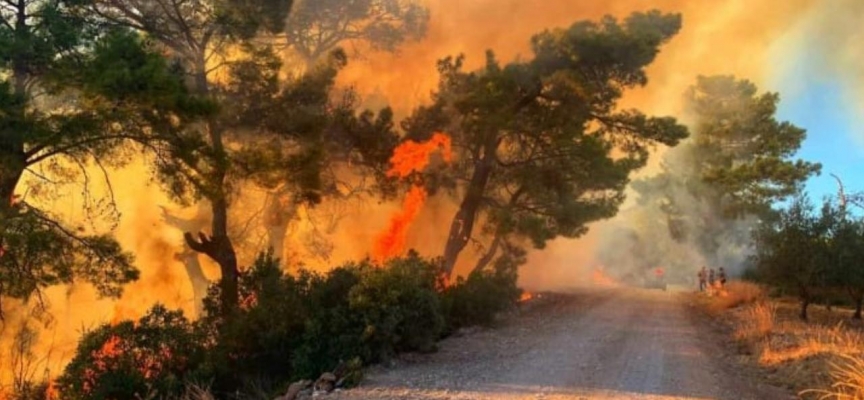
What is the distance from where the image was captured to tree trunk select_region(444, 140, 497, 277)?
24266 millimetres

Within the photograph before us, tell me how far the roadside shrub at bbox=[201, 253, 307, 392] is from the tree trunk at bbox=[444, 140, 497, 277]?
11276 mm

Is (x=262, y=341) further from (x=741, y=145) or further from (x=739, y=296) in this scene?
(x=741, y=145)

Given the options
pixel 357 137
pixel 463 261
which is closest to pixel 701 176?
pixel 463 261

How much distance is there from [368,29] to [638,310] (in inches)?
492

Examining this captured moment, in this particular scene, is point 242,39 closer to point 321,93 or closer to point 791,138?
point 321,93

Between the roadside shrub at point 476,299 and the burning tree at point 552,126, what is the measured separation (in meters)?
5.24

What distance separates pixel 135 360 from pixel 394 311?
433 cm

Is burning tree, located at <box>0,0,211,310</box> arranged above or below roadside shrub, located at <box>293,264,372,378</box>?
above

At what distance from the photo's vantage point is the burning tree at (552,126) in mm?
22422

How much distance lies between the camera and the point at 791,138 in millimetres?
41438

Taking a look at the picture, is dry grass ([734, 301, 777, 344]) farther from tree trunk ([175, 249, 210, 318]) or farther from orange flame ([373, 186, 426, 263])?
tree trunk ([175, 249, 210, 318])

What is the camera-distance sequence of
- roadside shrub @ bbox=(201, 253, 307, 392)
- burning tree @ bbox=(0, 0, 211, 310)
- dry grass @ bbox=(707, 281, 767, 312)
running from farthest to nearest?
dry grass @ bbox=(707, 281, 767, 312) → burning tree @ bbox=(0, 0, 211, 310) → roadside shrub @ bbox=(201, 253, 307, 392)

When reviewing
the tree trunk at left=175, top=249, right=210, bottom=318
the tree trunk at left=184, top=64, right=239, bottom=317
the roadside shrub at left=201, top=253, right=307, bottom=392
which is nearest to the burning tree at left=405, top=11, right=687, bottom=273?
the tree trunk at left=184, top=64, right=239, bottom=317

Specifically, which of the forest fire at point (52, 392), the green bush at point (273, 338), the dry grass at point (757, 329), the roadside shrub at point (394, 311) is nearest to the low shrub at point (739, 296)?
the dry grass at point (757, 329)
